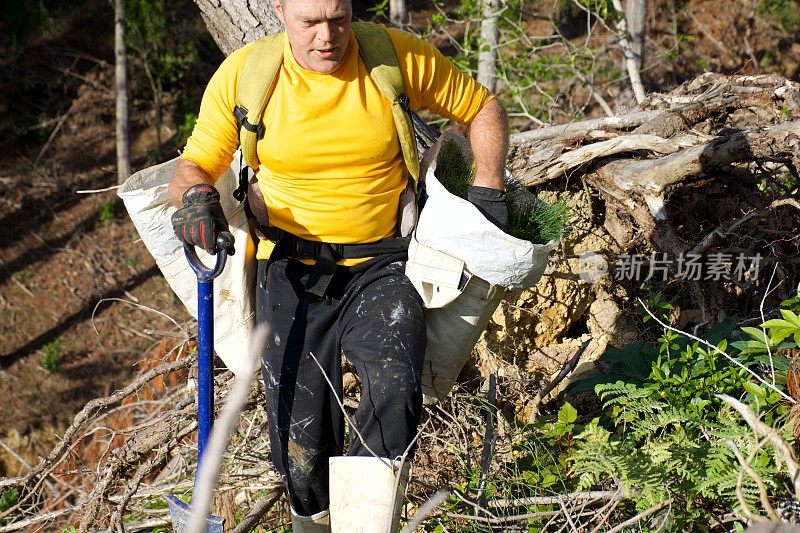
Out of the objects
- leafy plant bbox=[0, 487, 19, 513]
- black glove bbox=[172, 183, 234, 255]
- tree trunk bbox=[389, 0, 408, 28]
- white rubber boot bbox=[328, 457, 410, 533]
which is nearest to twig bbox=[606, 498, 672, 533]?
white rubber boot bbox=[328, 457, 410, 533]

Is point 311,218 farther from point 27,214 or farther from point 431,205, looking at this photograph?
point 27,214

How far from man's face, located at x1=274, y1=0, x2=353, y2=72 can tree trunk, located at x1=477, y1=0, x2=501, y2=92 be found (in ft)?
14.6

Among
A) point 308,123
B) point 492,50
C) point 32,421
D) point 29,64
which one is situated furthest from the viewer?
point 29,64

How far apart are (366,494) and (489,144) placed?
1.39 meters

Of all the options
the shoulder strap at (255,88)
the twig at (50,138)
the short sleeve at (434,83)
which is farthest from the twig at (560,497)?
the twig at (50,138)

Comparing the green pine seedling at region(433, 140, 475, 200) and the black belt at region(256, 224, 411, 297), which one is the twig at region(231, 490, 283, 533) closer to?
the black belt at region(256, 224, 411, 297)

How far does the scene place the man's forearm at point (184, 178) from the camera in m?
3.29

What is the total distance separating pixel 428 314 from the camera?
3457 mm

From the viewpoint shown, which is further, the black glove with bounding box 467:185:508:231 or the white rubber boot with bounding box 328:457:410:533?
the black glove with bounding box 467:185:508:231

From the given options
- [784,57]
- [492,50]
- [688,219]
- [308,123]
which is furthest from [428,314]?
[784,57]

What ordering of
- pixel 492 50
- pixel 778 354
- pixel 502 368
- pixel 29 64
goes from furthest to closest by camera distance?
1. pixel 29 64
2. pixel 492 50
3. pixel 502 368
4. pixel 778 354

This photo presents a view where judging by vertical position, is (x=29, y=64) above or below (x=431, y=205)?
below

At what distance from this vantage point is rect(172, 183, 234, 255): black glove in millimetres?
3119

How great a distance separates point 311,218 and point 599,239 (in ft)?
7.35
